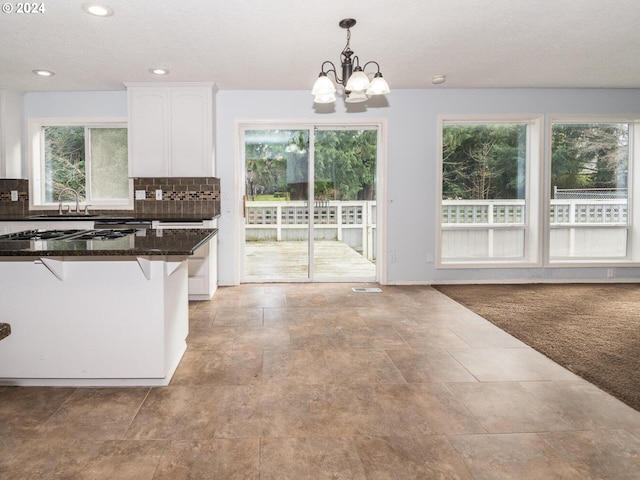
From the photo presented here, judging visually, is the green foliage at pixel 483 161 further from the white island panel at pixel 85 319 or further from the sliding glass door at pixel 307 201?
the white island panel at pixel 85 319

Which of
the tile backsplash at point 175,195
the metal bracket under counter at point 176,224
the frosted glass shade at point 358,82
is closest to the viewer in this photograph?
the frosted glass shade at point 358,82

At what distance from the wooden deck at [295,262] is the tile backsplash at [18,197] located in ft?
8.76

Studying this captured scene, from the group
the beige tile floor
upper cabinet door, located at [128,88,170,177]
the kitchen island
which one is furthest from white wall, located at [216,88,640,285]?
the kitchen island

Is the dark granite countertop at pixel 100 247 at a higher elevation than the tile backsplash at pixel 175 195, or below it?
below

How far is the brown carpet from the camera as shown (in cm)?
289

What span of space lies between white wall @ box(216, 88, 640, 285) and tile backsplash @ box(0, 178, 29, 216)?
233 cm

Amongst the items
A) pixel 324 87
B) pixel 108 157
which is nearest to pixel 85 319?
pixel 324 87

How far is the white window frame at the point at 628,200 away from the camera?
563 cm

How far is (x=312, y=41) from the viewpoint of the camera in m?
3.75

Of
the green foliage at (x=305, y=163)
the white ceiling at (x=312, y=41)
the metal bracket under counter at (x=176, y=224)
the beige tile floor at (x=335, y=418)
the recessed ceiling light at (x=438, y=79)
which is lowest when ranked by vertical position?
the beige tile floor at (x=335, y=418)

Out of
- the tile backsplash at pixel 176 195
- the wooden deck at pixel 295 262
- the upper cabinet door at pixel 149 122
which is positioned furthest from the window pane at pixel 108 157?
the wooden deck at pixel 295 262

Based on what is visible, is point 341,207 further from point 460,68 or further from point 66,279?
point 66,279

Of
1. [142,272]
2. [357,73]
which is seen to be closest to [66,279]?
[142,272]

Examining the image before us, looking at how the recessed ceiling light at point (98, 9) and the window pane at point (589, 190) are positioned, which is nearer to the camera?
the recessed ceiling light at point (98, 9)
